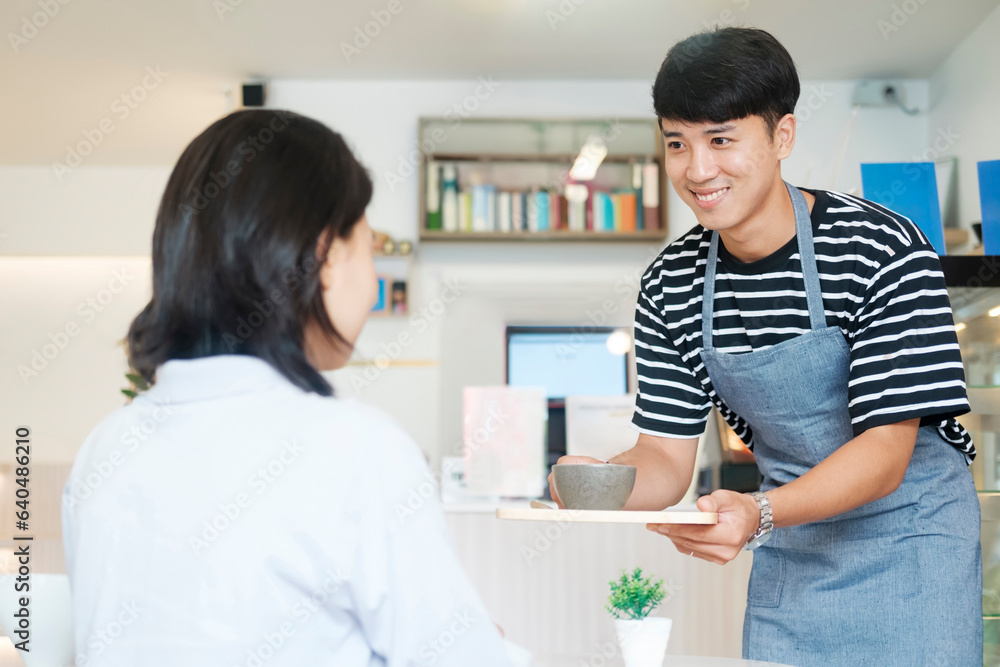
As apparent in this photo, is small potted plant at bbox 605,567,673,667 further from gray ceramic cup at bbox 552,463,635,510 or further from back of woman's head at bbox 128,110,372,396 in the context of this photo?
back of woman's head at bbox 128,110,372,396

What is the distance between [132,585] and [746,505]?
0.82 m

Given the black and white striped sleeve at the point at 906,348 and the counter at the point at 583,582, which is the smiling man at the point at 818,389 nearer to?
the black and white striped sleeve at the point at 906,348

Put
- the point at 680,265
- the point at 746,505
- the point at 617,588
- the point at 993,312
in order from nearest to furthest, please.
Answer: the point at 746,505 < the point at 617,588 < the point at 680,265 < the point at 993,312

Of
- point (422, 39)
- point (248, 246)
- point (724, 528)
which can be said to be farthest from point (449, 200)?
point (248, 246)

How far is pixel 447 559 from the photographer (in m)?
0.75

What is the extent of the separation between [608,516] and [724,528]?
21 centimetres

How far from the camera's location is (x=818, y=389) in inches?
58.6

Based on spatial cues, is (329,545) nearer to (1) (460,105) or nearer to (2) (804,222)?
(2) (804,222)

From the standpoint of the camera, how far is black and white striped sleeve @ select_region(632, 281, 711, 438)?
1.66m

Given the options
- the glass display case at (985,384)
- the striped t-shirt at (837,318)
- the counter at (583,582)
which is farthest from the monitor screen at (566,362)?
the striped t-shirt at (837,318)

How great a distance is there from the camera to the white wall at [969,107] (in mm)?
3887

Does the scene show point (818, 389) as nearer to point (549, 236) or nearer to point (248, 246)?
point (248, 246)

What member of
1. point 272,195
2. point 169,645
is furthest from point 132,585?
point 272,195

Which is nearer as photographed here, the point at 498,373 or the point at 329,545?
the point at 329,545
